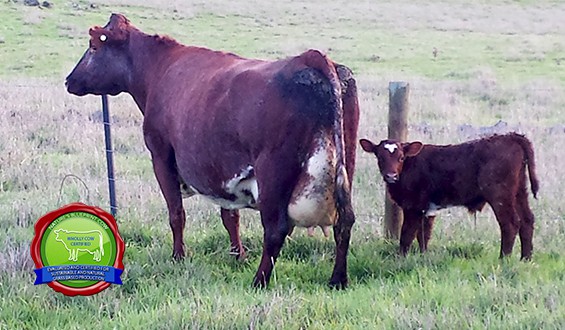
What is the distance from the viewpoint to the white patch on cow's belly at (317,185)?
5336 millimetres

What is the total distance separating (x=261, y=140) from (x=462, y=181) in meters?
2.19

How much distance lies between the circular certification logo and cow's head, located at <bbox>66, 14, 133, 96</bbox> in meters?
2.52

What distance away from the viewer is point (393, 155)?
680 centimetres

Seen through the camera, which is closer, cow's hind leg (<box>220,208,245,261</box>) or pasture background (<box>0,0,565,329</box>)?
pasture background (<box>0,0,565,329</box>)

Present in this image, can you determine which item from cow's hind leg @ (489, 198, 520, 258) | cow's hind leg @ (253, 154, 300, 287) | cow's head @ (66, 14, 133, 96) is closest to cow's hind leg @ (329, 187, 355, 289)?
cow's hind leg @ (253, 154, 300, 287)

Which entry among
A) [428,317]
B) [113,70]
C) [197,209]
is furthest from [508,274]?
[113,70]

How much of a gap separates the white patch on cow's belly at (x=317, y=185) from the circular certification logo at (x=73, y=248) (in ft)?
4.18

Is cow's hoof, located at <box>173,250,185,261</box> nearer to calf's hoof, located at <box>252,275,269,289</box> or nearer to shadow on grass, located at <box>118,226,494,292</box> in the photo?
shadow on grass, located at <box>118,226,494,292</box>

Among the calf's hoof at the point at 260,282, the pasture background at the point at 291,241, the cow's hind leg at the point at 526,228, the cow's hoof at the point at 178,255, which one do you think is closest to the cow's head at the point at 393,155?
the pasture background at the point at 291,241

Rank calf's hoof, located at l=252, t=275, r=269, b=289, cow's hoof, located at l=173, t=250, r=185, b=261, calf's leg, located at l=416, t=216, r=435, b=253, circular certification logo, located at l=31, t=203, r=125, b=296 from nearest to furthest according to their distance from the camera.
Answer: circular certification logo, located at l=31, t=203, r=125, b=296, calf's hoof, located at l=252, t=275, r=269, b=289, cow's hoof, located at l=173, t=250, r=185, b=261, calf's leg, located at l=416, t=216, r=435, b=253

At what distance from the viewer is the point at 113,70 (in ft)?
24.1

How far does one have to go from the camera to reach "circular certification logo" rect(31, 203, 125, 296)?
16.6ft

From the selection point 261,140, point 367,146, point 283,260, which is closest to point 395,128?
point 367,146

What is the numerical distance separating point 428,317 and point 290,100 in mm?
1769
